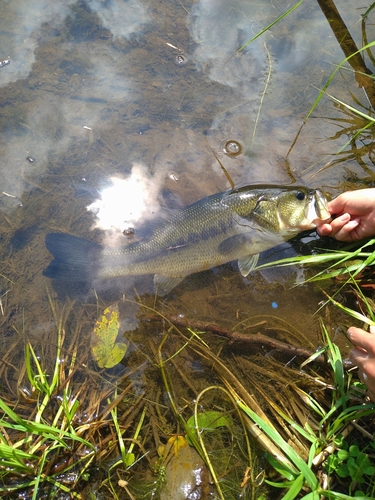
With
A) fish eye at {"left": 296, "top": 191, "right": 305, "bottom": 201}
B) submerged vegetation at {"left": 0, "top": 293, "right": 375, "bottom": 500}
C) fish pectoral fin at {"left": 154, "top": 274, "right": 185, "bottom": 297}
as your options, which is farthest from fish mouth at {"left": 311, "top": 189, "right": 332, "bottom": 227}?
fish pectoral fin at {"left": 154, "top": 274, "right": 185, "bottom": 297}

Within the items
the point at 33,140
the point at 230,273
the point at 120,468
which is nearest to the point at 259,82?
the point at 230,273

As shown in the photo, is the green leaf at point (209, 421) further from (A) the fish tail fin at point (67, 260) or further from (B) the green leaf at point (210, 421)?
(A) the fish tail fin at point (67, 260)

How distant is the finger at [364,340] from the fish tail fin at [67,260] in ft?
8.14

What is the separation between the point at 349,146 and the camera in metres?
4.39

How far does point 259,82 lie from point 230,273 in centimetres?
265

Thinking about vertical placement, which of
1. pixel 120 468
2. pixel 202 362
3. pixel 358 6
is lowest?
pixel 120 468

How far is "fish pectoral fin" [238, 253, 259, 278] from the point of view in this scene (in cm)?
389

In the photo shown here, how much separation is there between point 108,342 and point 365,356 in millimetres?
2232

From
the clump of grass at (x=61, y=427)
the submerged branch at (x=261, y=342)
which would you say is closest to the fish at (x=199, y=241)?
the submerged branch at (x=261, y=342)

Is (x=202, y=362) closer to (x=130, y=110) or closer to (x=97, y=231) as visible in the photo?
(x=97, y=231)

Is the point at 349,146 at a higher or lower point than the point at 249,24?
lower

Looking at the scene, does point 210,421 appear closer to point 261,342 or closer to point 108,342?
point 261,342

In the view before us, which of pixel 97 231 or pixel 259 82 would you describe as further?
pixel 259 82

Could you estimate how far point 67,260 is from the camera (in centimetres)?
376
